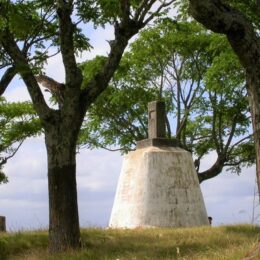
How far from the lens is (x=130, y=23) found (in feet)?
45.0

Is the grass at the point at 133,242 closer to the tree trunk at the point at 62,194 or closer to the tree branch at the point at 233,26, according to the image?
the tree trunk at the point at 62,194

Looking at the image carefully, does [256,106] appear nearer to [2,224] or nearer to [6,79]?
[6,79]

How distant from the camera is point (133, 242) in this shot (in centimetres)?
1336

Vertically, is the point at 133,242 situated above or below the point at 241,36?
below

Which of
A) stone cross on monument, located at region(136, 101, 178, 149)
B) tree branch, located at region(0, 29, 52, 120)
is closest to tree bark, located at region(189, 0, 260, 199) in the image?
tree branch, located at region(0, 29, 52, 120)

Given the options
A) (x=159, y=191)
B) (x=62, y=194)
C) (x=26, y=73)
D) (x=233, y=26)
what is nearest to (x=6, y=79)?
(x=26, y=73)

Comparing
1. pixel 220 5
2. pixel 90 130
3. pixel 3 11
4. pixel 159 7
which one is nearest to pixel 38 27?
pixel 3 11

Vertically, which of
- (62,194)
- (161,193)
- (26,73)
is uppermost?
(26,73)

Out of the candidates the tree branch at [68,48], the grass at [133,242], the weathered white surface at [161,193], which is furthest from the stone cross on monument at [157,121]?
the tree branch at [68,48]

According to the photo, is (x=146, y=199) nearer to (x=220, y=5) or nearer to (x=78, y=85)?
(x=78, y=85)

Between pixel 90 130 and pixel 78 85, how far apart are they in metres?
16.5

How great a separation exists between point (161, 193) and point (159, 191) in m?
0.08

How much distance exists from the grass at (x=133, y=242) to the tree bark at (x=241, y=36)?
198 inches

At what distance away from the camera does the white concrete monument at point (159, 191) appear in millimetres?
16961
